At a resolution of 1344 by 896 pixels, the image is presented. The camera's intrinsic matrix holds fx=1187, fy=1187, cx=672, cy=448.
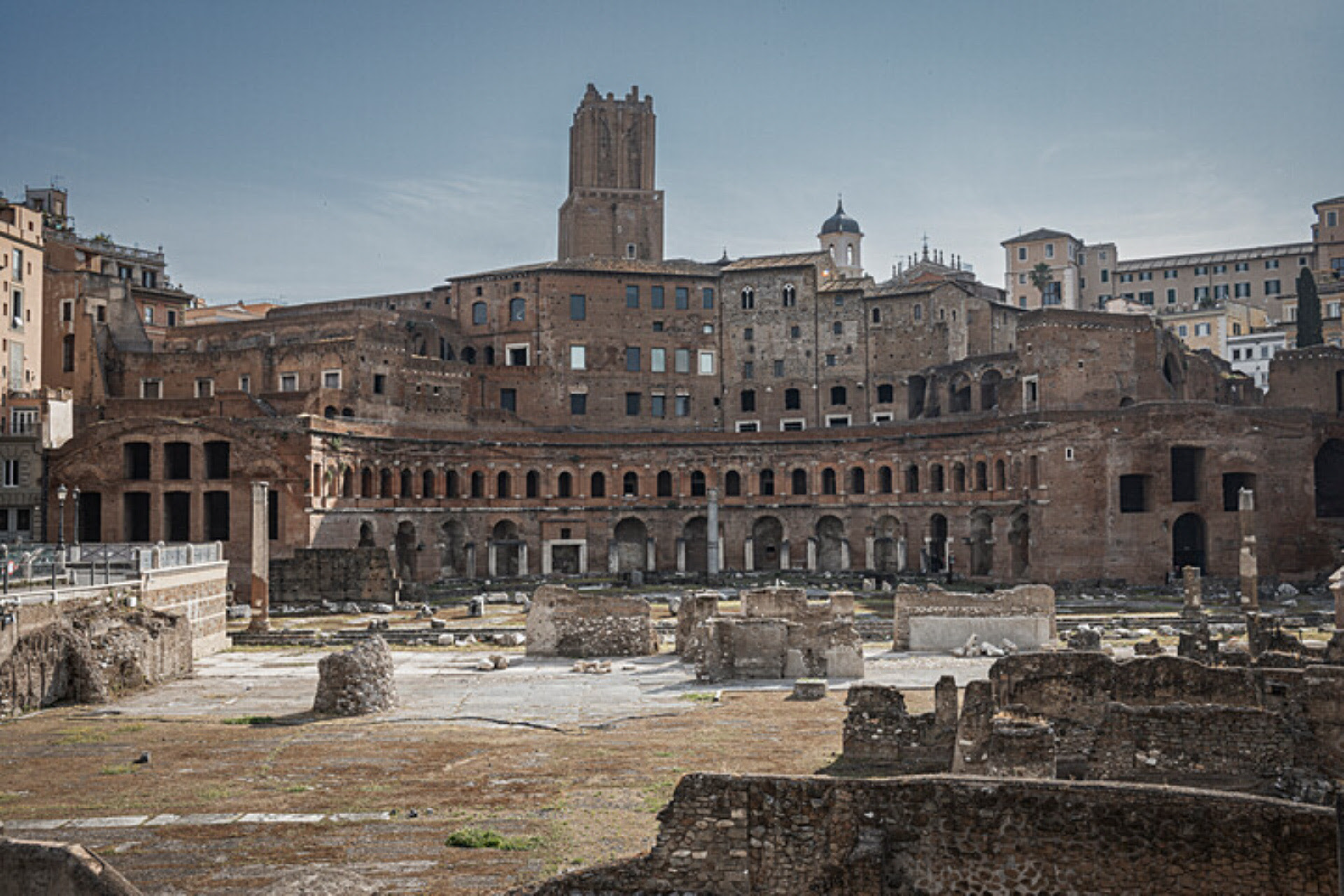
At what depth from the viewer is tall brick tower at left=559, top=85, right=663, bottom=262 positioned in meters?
72.8

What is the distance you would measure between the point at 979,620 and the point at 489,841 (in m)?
19.3

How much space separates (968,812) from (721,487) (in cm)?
5086

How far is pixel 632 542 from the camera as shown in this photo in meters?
61.1

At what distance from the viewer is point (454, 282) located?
66.9 metres

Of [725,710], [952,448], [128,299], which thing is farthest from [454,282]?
[725,710]

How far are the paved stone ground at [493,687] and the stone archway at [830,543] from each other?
96.9ft

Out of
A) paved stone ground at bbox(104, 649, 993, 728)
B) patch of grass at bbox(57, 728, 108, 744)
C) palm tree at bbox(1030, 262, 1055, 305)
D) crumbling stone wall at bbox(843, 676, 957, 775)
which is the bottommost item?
paved stone ground at bbox(104, 649, 993, 728)

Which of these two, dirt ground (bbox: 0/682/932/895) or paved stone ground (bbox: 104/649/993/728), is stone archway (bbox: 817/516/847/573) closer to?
paved stone ground (bbox: 104/649/993/728)

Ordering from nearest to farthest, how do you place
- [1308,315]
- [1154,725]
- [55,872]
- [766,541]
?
1. [55,872]
2. [1154,725]
3. [766,541]
4. [1308,315]

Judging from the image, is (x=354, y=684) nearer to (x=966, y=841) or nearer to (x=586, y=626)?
(x=586, y=626)

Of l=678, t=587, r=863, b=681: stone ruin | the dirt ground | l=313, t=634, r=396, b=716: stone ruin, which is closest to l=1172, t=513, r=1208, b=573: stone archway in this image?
l=678, t=587, r=863, b=681: stone ruin

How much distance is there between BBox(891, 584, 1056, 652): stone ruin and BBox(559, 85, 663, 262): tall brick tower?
46064mm

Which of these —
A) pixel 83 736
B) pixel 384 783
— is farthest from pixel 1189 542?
pixel 83 736

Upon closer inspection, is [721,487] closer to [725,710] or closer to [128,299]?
[128,299]
